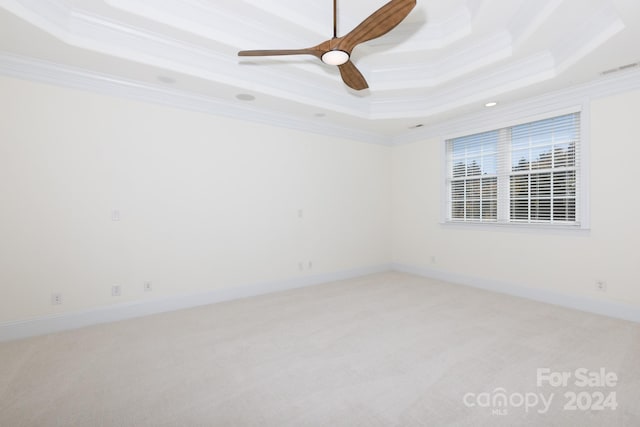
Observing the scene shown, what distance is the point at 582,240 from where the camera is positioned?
3.68m

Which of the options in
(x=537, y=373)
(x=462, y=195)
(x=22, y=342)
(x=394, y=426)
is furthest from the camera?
(x=462, y=195)

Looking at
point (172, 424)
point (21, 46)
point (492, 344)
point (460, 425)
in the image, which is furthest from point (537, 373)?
point (21, 46)

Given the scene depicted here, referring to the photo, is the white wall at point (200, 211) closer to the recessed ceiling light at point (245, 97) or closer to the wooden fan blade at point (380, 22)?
the recessed ceiling light at point (245, 97)

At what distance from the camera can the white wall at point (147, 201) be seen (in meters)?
3.00

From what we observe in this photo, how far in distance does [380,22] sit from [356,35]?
208mm

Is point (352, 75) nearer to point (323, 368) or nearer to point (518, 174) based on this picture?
point (323, 368)

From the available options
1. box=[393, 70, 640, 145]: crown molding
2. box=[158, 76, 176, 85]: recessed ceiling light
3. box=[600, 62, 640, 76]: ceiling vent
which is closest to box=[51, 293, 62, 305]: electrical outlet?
Answer: box=[158, 76, 176, 85]: recessed ceiling light

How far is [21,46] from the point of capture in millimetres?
2740

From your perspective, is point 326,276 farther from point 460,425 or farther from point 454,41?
point 454,41

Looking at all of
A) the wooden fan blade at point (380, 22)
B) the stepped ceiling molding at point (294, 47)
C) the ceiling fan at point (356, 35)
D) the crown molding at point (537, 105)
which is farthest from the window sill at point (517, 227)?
the wooden fan blade at point (380, 22)

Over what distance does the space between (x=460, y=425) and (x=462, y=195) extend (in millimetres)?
4046

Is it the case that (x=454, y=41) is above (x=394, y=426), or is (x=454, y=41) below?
above

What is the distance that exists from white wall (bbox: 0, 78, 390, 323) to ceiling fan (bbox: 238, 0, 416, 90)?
1953 millimetres

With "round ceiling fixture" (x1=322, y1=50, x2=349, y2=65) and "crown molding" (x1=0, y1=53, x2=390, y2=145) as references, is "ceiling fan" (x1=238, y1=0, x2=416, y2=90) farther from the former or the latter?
"crown molding" (x1=0, y1=53, x2=390, y2=145)
